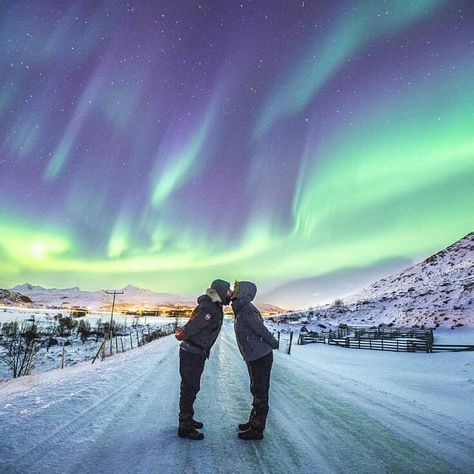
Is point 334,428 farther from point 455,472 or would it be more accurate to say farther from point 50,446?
point 50,446

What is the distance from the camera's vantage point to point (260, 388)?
4.11 meters

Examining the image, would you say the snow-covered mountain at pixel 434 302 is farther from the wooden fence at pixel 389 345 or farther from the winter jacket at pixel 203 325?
the winter jacket at pixel 203 325

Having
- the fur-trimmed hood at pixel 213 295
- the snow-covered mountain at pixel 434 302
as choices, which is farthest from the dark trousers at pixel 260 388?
the snow-covered mountain at pixel 434 302

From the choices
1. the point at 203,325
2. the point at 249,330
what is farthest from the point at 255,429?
the point at 203,325

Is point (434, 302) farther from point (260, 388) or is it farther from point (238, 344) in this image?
point (238, 344)

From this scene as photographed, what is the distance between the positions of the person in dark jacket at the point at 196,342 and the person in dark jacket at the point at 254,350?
0.69 feet

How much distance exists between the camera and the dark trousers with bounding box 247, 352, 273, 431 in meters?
4.00

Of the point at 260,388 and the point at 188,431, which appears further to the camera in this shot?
the point at 260,388

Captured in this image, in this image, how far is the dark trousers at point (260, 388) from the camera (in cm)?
400

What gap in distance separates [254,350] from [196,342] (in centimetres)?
73

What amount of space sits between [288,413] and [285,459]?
1.96 metres

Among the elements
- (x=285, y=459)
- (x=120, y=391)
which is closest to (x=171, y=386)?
(x=120, y=391)

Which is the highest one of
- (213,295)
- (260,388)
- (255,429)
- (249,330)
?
(213,295)

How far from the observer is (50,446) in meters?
3.51
